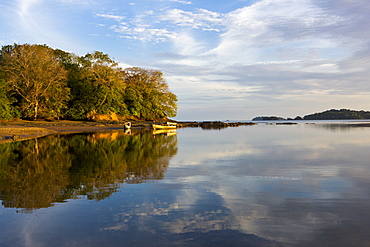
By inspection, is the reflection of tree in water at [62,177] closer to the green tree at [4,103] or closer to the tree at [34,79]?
the green tree at [4,103]

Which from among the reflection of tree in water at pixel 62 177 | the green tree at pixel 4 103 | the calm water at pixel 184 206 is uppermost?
the green tree at pixel 4 103

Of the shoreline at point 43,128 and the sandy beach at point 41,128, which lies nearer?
the sandy beach at point 41,128

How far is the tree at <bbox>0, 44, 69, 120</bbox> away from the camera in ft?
203

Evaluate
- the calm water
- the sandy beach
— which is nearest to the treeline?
the sandy beach

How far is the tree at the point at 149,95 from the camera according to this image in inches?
3506

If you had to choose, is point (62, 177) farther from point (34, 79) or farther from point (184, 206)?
point (34, 79)

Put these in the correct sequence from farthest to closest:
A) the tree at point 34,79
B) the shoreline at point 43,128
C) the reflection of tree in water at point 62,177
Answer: the tree at point 34,79 < the shoreline at point 43,128 < the reflection of tree in water at point 62,177

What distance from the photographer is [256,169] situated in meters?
15.1

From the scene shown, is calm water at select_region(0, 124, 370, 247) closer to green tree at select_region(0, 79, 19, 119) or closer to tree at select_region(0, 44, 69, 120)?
green tree at select_region(0, 79, 19, 119)

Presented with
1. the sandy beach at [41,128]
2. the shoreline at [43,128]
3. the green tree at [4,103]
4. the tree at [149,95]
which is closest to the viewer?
the sandy beach at [41,128]

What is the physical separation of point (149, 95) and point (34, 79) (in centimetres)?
Result: 3605

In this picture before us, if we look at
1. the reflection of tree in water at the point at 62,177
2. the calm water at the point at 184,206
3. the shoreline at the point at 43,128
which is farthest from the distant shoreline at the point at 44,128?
the calm water at the point at 184,206

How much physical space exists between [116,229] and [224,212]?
285 cm

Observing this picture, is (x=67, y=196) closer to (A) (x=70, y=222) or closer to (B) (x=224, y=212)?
(A) (x=70, y=222)
